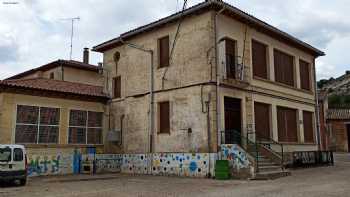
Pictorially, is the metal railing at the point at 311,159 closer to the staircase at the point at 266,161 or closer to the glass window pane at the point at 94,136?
the staircase at the point at 266,161

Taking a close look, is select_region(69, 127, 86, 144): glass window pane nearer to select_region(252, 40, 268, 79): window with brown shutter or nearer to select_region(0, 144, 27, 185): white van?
select_region(0, 144, 27, 185): white van

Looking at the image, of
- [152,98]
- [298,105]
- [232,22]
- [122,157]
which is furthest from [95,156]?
[298,105]

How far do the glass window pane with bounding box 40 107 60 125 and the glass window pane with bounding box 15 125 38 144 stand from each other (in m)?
0.60

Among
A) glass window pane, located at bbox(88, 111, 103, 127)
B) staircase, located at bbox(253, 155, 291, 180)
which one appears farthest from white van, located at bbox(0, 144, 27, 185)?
staircase, located at bbox(253, 155, 291, 180)

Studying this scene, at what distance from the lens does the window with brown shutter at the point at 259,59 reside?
1936cm

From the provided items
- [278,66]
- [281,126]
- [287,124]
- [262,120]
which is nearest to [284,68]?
[278,66]

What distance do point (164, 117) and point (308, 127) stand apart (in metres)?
10.6

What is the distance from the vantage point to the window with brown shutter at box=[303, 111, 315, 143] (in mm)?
23078

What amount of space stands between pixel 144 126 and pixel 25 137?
603cm

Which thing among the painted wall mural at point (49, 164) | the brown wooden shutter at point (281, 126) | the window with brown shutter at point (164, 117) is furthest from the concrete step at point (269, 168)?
the painted wall mural at point (49, 164)

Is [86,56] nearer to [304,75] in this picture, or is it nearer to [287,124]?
[304,75]

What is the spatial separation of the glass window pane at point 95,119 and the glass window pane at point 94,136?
30cm

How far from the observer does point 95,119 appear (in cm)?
2112

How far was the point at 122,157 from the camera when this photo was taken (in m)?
20.4
